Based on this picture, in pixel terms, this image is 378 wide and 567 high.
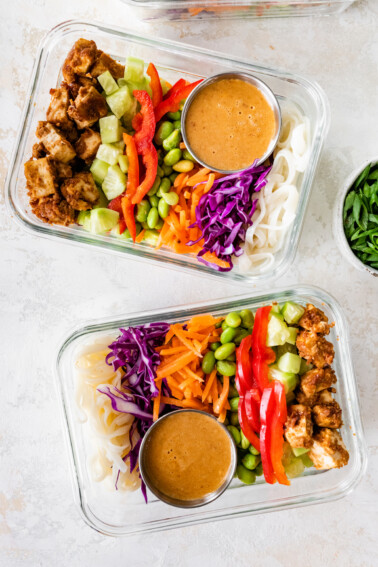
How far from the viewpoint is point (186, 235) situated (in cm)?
294

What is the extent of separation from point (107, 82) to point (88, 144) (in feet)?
1.15

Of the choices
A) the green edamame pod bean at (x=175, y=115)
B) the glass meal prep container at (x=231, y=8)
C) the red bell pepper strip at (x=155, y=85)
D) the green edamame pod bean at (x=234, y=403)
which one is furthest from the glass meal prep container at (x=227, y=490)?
the glass meal prep container at (x=231, y=8)

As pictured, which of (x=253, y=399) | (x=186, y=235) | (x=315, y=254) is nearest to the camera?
(x=253, y=399)

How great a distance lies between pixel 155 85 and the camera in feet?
9.48

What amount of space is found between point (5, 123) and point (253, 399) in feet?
7.40

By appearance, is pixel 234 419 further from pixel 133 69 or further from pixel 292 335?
pixel 133 69

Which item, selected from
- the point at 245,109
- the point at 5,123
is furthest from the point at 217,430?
the point at 5,123

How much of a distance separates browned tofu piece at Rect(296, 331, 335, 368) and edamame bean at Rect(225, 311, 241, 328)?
0.34m

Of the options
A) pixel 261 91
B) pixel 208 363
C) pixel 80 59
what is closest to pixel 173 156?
pixel 261 91

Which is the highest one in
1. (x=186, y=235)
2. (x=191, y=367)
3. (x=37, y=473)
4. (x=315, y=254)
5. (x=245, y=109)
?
(x=245, y=109)

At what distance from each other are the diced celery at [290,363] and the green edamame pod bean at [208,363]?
0.37m

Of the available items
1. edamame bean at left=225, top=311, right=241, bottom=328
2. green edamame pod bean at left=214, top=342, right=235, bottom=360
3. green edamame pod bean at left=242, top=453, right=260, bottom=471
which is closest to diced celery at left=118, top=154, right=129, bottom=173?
edamame bean at left=225, top=311, right=241, bottom=328

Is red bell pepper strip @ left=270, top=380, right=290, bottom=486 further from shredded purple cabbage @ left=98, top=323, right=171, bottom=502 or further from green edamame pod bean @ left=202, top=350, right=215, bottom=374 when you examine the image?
shredded purple cabbage @ left=98, top=323, right=171, bottom=502

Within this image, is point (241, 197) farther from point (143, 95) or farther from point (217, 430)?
point (217, 430)
